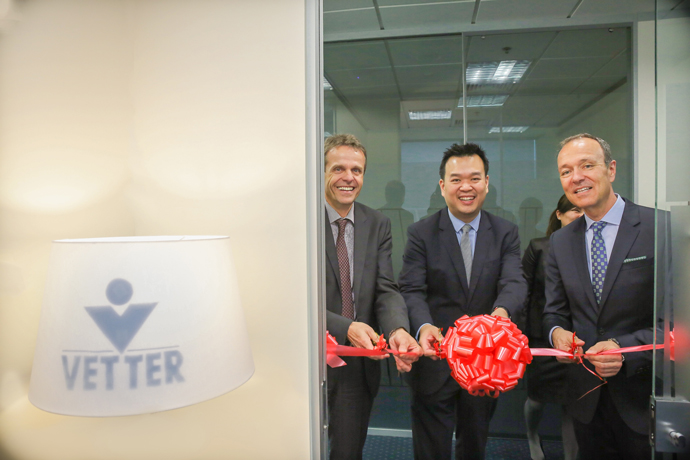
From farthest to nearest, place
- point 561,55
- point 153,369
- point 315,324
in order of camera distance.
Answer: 1. point 315,324
2. point 561,55
3. point 153,369

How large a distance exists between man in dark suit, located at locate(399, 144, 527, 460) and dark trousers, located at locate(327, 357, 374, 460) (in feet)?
0.47

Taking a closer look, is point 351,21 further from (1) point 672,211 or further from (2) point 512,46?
(1) point 672,211

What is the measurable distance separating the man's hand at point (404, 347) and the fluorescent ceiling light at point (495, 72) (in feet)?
2.38

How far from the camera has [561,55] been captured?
1.12 m

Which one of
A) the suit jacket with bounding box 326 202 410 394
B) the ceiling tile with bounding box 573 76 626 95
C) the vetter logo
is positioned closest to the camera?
the vetter logo

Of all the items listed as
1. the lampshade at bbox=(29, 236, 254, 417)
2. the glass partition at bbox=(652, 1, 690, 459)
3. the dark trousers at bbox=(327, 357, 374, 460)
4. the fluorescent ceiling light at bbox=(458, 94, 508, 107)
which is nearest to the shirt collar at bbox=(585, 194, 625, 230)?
the glass partition at bbox=(652, 1, 690, 459)

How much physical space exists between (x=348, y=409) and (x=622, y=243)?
880 mm

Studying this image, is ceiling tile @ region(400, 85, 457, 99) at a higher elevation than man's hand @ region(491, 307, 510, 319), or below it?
higher

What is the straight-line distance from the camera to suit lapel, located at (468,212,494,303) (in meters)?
1.15

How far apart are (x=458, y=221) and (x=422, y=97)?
14.0 inches

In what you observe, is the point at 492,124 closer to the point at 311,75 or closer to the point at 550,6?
the point at 550,6

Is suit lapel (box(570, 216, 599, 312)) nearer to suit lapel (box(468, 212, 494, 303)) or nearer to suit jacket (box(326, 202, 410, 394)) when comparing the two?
suit lapel (box(468, 212, 494, 303))

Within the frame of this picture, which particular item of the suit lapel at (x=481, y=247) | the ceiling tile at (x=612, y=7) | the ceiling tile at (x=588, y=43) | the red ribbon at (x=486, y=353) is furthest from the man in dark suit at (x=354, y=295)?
the ceiling tile at (x=612, y=7)

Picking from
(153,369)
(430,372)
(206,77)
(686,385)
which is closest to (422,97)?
(206,77)
